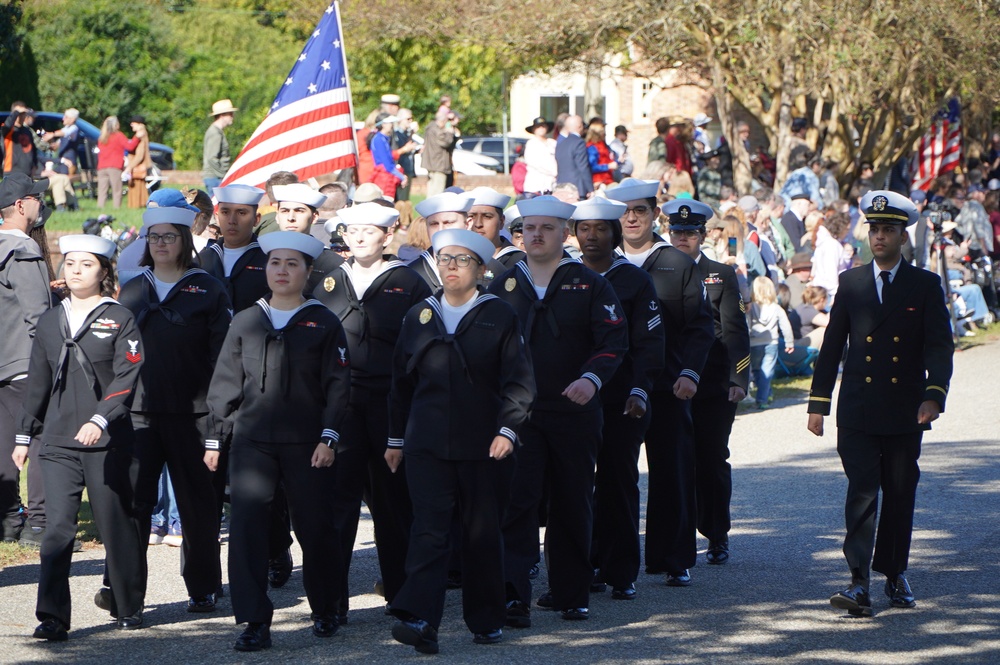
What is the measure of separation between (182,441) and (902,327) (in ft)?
12.3

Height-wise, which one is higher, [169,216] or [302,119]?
[302,119]

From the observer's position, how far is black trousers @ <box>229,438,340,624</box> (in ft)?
22.7

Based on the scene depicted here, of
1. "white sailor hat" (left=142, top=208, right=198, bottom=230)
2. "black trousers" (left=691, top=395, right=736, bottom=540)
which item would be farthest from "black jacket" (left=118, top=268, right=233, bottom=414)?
"black trousers" (left=691, top=395, right=736, bottom=540)

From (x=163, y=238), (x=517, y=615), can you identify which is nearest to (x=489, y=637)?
(x=517, y=615)

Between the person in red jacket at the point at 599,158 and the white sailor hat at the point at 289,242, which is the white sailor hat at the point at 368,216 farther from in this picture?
the person in red jacket at the point at 599,158

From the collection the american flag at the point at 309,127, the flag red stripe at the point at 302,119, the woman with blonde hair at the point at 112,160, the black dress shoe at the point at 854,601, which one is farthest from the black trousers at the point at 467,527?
the woman with blonde hair at the point at 112,160

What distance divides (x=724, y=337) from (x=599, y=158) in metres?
12.3

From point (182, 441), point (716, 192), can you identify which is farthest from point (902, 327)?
point (716, 192)

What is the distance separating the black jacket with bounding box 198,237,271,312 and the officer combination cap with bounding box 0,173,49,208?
1385 millimetres

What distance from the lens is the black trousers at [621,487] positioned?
8000 mm

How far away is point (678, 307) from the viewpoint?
8625mm

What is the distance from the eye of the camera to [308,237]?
23.5 feet

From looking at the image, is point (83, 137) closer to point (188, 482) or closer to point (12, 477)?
point (12, 477)

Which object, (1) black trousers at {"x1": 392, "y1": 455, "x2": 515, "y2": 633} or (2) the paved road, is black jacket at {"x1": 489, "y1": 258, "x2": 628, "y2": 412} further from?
(2) the paved road
